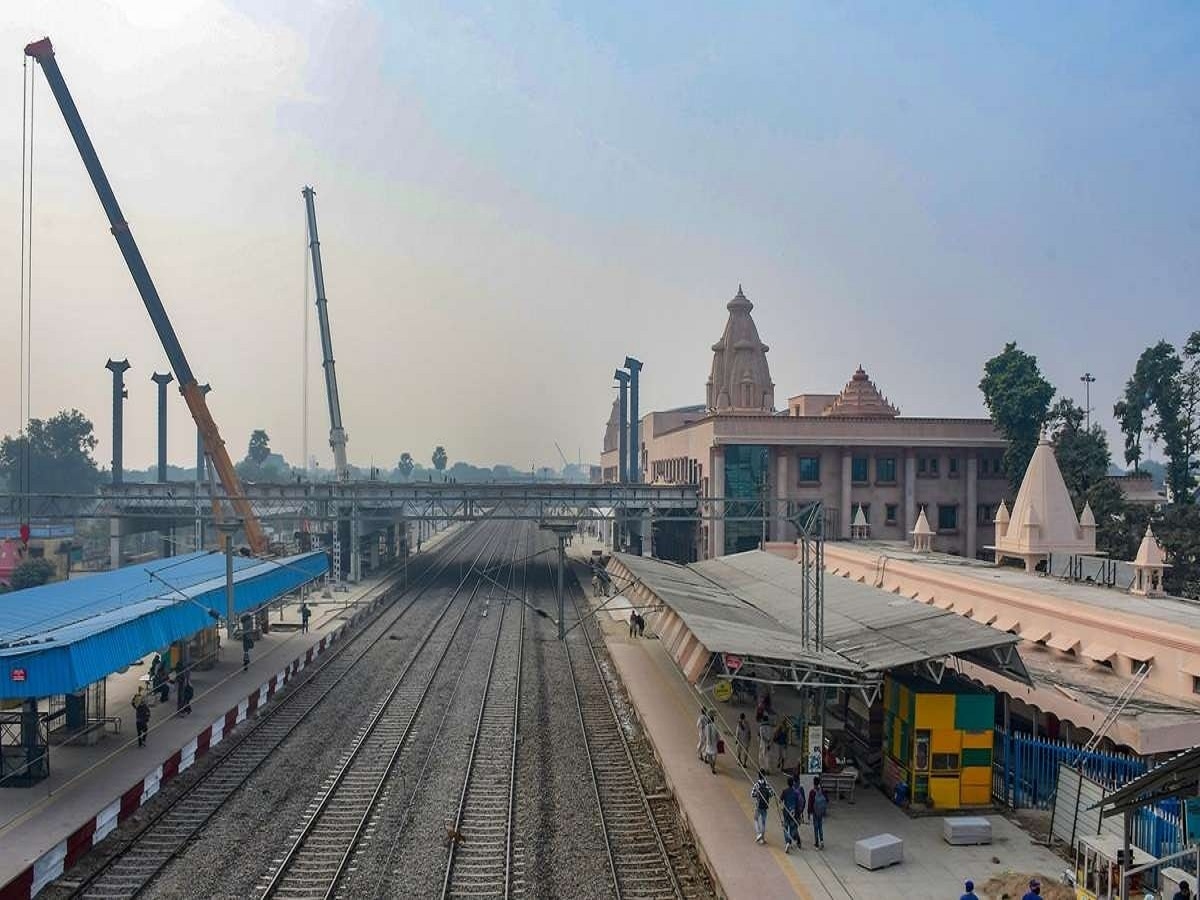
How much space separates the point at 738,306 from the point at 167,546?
63746 mm

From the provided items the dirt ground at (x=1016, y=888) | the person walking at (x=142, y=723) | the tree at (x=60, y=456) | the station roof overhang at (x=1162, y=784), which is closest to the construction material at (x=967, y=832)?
the dirt ground at (x=1016, y=888)

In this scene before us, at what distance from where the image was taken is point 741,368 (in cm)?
7538

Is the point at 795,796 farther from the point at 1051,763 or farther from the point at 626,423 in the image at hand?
the point at 626,423

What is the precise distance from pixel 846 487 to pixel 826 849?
3966 centimetres

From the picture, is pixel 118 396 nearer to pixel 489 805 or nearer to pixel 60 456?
pixel 60 456

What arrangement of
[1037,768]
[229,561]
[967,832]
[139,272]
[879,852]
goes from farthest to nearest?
[139,272] → [229,561] → [1037,768] → [967,832] → [879,852]

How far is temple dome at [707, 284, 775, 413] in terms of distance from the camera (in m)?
74.6

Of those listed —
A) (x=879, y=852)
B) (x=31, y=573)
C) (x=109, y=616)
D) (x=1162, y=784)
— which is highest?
(x=109, y=616)

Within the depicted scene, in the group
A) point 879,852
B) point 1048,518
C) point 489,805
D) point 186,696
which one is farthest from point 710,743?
point 1048,518

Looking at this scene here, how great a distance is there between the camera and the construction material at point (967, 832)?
17.6 meters

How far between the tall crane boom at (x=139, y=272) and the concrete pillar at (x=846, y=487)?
32.8 meters

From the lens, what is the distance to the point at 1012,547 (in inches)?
1363

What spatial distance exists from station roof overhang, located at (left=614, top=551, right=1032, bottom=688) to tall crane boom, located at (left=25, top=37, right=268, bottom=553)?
2537 cm

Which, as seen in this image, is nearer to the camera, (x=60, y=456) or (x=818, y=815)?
(x=818, y=815)
